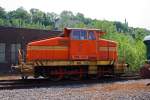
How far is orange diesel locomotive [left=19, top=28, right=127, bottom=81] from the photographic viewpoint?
63.8 feet

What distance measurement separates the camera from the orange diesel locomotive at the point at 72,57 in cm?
1945

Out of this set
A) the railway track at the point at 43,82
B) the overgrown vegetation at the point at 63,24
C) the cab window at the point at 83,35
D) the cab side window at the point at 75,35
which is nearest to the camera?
the railway track at the point at 43,82

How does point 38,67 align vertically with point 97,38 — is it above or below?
below

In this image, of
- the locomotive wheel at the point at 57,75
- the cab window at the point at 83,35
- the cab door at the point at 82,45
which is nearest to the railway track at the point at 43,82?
the locomotive wheel at the point at 57,75

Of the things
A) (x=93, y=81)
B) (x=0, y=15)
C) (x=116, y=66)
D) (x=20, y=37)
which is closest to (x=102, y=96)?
(x=93, y=81)

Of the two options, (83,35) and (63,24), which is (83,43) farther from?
(63,24)

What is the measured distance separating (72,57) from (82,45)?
89 cm

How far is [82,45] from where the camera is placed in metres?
20.3

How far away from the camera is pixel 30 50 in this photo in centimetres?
1942

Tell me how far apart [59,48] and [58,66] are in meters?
0.97

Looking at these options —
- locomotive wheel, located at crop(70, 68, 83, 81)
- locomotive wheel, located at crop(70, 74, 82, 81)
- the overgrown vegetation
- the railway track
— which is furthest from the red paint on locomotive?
the overgrown vegetation

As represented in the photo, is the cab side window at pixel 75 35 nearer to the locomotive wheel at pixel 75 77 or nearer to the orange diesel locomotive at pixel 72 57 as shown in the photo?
the orange diesel locomotive at pixel 72 57

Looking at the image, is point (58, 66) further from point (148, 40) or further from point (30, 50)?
point (148, 40)

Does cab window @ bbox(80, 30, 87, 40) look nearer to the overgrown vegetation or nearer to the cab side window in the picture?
the cab side window
